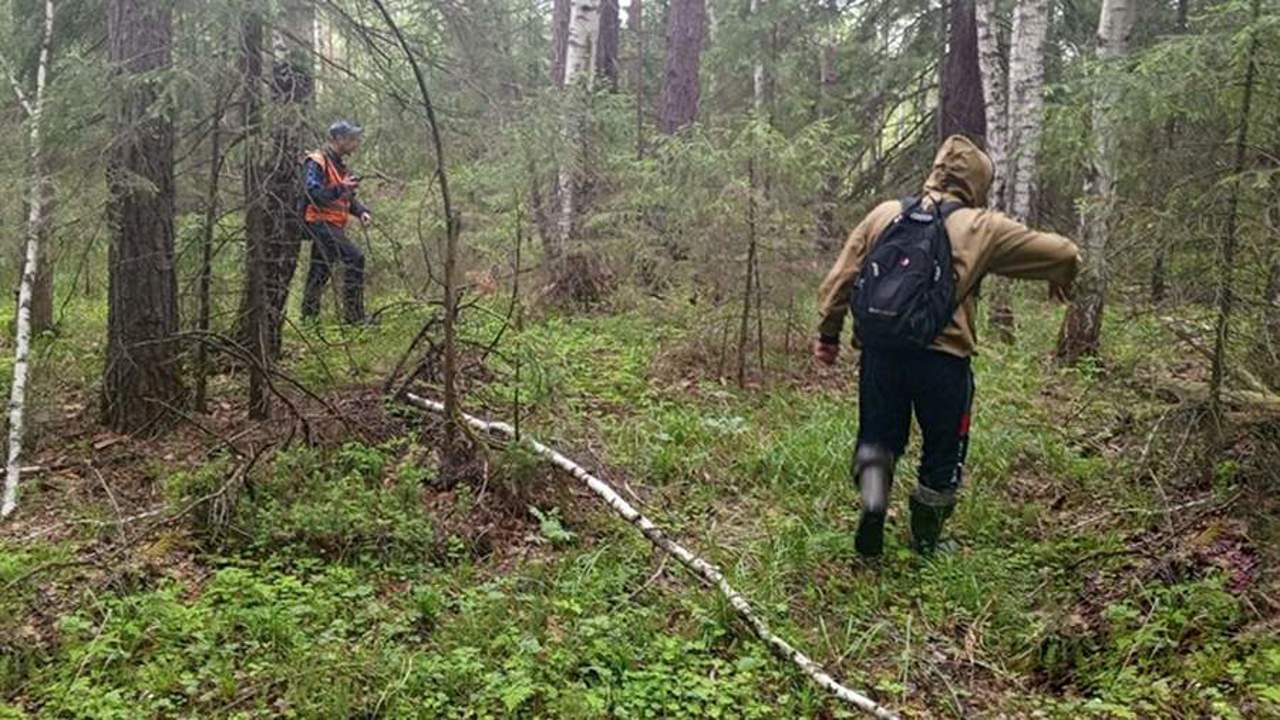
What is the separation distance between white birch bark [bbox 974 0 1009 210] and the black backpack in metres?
5.70

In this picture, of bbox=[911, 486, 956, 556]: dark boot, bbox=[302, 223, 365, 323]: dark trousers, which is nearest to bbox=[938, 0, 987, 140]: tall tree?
bbox=[302, 223, 365, 323]: dark trousers

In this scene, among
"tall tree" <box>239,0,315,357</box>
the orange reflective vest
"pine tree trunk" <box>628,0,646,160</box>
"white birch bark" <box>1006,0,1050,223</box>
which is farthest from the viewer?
"pine tree trunk" <box>628,0,646,160</box>

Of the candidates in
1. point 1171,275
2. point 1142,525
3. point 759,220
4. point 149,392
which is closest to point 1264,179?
point 1171,275

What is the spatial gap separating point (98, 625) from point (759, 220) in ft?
A: 17.0

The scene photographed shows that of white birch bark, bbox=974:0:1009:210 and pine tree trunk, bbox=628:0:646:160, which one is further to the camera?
pine tree trunk, bbox=628:0:646:160

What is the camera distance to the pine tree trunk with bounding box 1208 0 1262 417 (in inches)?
173

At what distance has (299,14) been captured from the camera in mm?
6047

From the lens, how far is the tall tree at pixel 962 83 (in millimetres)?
11828

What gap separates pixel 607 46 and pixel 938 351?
10048 mm

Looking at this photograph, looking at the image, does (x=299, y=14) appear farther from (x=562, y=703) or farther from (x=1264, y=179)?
(x=1264, y=179)

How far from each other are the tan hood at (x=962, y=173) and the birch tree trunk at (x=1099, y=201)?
856 mm

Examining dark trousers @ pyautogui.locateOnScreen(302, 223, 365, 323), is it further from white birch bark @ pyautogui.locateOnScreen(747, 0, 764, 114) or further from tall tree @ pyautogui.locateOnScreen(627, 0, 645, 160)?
white birch bark @ pyautogui.locateOnScreen(747, 0, 764, 114)

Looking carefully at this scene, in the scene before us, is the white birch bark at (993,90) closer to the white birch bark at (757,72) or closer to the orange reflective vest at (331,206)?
the white birch bark at (757,72)

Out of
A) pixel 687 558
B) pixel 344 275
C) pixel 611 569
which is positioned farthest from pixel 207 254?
pixel 687 558
